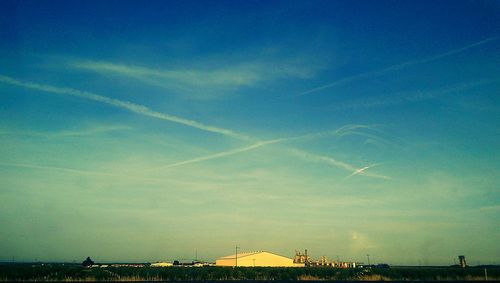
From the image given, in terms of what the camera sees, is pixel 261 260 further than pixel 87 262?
No

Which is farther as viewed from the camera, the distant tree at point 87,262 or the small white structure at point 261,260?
the distant tree at point 87,262

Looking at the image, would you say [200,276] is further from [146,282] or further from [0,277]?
[0,277]

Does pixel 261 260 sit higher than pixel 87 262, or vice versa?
pixel 261 260

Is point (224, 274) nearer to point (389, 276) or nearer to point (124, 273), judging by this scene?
point (124, 273)

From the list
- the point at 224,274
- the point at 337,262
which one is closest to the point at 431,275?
the point at 224,274

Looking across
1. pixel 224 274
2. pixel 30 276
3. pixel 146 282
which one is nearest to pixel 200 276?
pixel 224 274

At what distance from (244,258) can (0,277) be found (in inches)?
2743

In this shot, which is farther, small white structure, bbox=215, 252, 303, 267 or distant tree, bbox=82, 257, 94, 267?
distant tree, bbox=82, 257, 94, 267

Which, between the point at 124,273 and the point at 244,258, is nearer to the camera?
the point at 124,273

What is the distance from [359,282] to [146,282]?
1058 inches

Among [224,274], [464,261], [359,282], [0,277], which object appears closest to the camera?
[359,282]

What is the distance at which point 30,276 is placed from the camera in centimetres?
5794

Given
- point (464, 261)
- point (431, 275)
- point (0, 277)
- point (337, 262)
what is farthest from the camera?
point (337, 262)

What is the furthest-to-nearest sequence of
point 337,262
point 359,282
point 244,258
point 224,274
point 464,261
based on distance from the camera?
point 337,262 < point 244,258 < point 464,261 < point 224,274 < point 359,282
